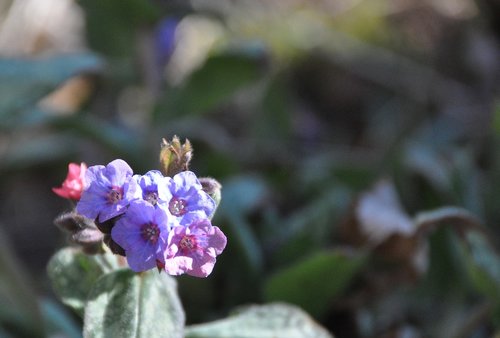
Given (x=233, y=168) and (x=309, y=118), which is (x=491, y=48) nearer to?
(x=309, y=118)

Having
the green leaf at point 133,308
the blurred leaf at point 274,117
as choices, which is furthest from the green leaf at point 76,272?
the blurred leaf at point 274,117

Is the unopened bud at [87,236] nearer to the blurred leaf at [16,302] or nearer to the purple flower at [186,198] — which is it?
the purple flower at [186,198]

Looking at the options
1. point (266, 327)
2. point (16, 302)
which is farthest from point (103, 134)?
point (266, 327)

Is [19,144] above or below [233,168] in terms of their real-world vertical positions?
above

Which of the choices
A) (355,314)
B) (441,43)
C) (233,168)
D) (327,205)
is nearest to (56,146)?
(233,168)

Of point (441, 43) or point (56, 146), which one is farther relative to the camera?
point (441, 43)

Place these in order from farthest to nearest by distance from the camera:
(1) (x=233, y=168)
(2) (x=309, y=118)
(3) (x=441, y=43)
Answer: (3) (x=441, y=43) < (2) (x=309, y=118) < (1) (x=233, y=168)

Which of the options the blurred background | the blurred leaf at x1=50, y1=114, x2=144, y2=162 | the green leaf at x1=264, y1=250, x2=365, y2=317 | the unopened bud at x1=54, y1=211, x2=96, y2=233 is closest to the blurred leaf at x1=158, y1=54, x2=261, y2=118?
the blurred background
